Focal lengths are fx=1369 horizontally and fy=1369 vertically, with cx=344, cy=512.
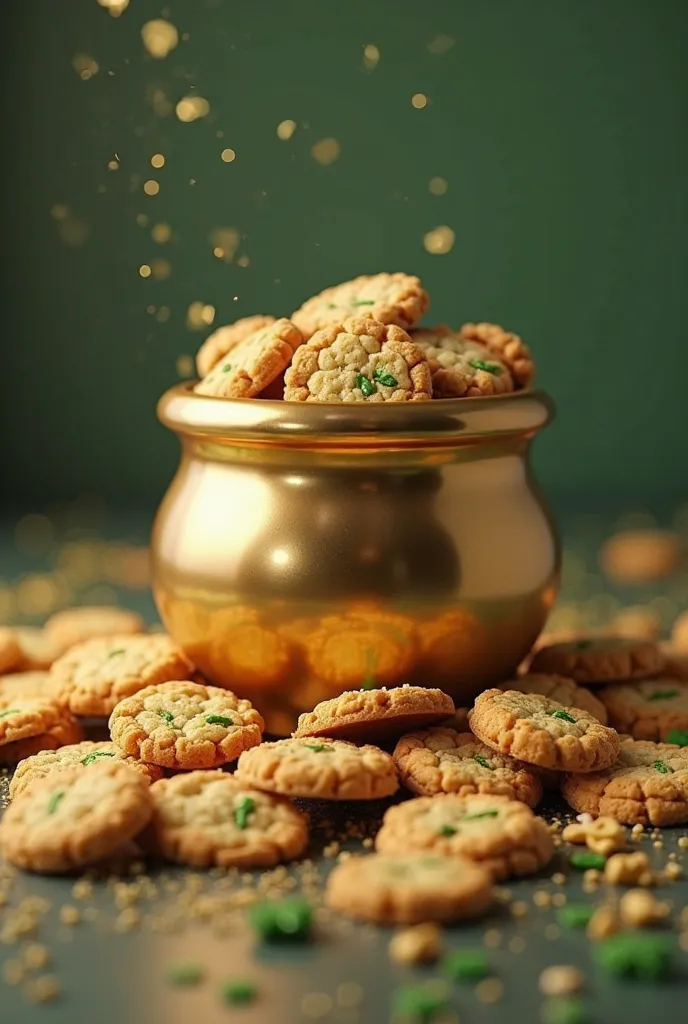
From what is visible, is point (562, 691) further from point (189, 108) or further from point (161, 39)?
point (161, 39)

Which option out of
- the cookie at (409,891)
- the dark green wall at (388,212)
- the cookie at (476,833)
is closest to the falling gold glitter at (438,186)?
the dark green wall at (388,212)

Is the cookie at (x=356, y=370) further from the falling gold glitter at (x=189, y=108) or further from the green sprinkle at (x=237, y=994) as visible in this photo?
the green sprinkle at (x=237, y=994)

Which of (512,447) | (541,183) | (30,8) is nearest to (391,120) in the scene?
(541,183)

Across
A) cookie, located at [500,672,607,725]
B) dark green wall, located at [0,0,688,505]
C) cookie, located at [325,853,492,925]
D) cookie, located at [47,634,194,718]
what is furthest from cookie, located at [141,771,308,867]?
dark green wall, located at [0,0,688,505]

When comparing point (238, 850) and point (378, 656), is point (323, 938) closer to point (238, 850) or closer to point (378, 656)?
point (238, 850)

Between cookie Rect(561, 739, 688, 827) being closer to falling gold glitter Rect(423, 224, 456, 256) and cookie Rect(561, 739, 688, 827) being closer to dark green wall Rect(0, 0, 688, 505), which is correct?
dark green wall Rect(0, 0, 688, 505)

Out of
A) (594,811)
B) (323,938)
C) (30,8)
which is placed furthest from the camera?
(30,8)
